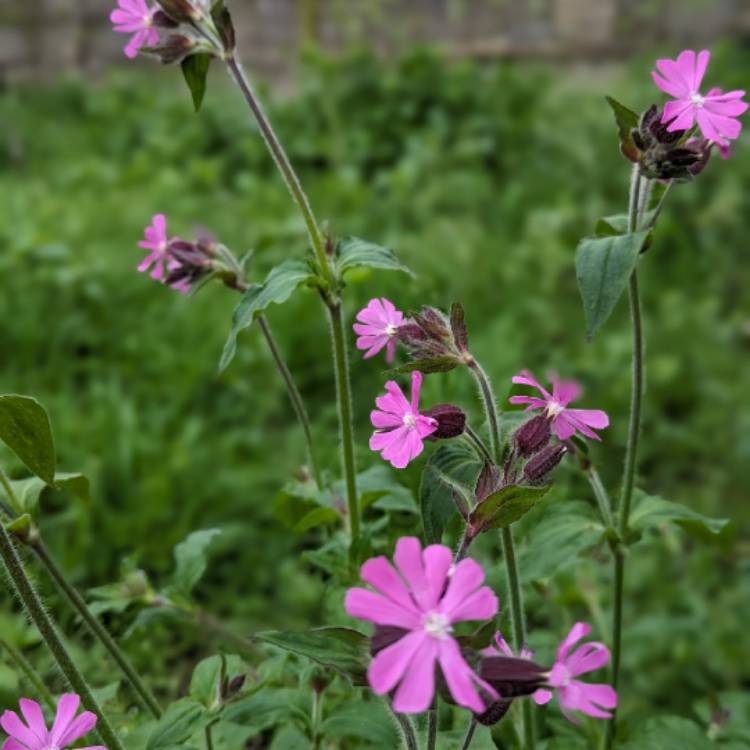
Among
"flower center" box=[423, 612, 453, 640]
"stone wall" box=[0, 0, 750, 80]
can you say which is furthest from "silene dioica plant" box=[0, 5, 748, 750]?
"stone wall" box=[0, 0, 750, 80]

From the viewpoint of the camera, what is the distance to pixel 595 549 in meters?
1.14

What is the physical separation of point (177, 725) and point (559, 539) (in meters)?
0.41

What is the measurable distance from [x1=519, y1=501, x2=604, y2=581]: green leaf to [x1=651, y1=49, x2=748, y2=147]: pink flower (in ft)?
1.34

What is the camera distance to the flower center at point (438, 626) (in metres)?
0.55

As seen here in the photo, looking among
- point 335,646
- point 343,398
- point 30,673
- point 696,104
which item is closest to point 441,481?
point 335,646

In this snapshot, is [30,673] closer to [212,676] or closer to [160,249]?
[212,676]

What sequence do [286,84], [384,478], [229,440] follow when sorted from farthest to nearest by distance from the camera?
[286,84], [229,440], [384,478]

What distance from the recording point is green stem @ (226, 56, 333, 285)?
3.05ft

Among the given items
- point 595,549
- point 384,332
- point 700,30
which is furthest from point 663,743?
point 700,30

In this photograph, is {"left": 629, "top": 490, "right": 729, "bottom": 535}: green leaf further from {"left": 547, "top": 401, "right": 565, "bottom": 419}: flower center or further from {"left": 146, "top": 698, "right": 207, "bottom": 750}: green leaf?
{"left": 146, "top": 698, "right": 207, "bottom": 750}: green leaf

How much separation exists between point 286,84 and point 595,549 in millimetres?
4218

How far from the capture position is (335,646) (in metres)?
0.66

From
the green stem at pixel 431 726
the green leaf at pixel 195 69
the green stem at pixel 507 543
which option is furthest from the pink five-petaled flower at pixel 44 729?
the green leaf at pixel 195 69

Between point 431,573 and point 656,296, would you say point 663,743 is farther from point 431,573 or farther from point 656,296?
point 656,296
